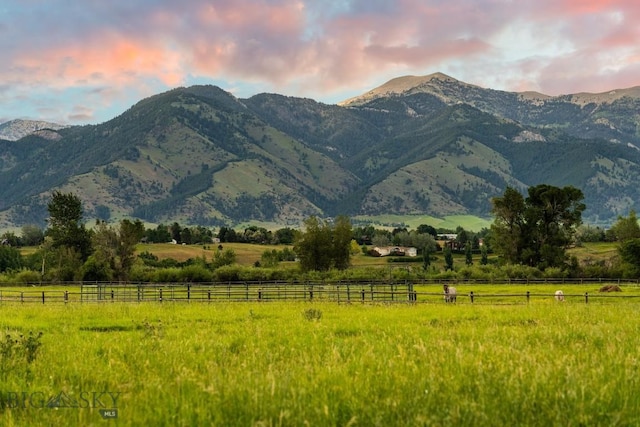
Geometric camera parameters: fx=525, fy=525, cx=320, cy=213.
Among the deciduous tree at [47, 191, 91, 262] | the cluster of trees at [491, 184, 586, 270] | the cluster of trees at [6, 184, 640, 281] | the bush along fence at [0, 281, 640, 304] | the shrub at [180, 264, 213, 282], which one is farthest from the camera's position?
the deciduous tree at [47, 191, 91, 262]

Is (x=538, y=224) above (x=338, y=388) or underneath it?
above

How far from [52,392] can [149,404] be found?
2.40 meters

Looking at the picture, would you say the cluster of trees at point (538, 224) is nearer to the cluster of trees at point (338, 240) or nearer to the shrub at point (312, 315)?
the cluster of trees at point (338, 240)

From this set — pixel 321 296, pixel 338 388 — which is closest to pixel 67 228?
pixel 321 296

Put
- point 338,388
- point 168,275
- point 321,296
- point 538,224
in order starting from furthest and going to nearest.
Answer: point 168,275, point 538,224, point 321,296, point 338,388

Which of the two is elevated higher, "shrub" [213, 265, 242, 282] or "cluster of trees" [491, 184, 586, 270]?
"cluster of trees" [491, 184, 586, 270]

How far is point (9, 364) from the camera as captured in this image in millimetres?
9820

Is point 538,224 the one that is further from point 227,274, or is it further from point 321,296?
point 227,274

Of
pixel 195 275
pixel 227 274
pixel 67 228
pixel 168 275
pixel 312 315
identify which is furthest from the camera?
pixel 67 228

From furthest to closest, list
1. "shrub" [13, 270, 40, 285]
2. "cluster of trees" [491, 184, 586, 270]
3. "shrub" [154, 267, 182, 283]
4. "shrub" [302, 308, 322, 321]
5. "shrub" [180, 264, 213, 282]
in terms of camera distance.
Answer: "shrub" [180, 264, 213, 282] → "shrub" [154, 267, 182, 283] → "shrub" [13, 270, 40, 285] → "cluster of trees" [491, 184, 586, 270] → "shrub" [302, 308, 322, 321]

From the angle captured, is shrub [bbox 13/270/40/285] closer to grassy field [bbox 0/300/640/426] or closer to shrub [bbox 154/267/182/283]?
shrub [bbox 154/267/182/283]

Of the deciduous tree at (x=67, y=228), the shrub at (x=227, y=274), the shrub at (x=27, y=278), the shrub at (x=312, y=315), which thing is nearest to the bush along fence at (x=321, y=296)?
the shrub at (x=312, y=315)

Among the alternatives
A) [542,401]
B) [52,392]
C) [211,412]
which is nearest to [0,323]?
[52,392]

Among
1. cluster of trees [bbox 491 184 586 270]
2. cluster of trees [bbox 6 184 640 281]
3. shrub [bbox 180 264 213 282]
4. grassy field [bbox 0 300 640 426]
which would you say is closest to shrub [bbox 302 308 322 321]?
grassy field [bbox 0 300 640 426]
